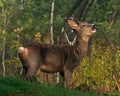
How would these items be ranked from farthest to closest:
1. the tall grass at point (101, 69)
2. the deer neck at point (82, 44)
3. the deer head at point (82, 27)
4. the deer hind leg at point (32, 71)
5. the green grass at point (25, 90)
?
1. the tall grass at point (101, 69)
2. the deer neck at point (82, 44)
3. the deer head at point (82, 27)
4. the deer hind leg at point (32, 71)
5. the green grass at point (25, 90)

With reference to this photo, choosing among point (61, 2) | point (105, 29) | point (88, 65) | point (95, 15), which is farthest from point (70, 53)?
point (61, 2)

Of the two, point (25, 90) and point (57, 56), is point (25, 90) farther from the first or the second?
point (57, 56)

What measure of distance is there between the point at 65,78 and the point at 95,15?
17.6 metres

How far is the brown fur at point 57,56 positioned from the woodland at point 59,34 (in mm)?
899

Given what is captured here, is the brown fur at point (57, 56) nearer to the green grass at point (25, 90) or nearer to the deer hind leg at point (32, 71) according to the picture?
the deer hind leg at point (32, 71)

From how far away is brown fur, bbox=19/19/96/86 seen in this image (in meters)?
10.5

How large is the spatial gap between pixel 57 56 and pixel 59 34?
557 inches

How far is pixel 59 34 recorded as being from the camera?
983 inches

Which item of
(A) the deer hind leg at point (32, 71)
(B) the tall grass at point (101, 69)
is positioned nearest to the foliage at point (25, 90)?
(A) the deer hind leg at point (32, 71)

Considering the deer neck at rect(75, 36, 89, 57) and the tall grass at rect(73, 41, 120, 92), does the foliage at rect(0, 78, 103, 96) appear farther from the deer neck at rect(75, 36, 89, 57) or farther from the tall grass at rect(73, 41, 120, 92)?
the tall grass at rect(73, 41, 120, 92)

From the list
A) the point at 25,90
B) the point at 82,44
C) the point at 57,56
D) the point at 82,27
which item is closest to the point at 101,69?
the point at 82,44

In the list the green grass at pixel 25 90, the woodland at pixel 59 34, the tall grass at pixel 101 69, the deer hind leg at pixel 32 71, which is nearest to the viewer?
the green grass at pixel 25 90

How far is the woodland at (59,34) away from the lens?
47.9ft

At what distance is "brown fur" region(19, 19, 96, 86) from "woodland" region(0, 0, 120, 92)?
90 cm
